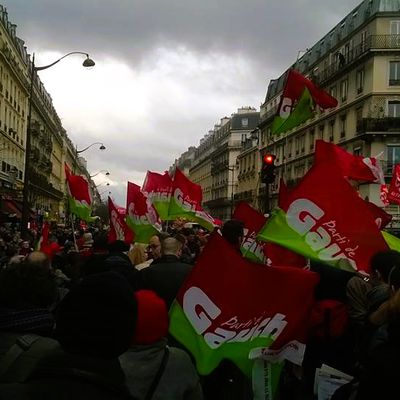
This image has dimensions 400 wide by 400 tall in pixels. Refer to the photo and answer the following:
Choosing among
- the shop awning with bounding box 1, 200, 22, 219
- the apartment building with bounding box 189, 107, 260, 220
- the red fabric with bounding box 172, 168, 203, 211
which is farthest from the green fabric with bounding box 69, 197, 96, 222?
the apartment building with bounding box 189, 107, 260, 220

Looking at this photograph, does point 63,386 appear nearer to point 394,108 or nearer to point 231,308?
point 231,308

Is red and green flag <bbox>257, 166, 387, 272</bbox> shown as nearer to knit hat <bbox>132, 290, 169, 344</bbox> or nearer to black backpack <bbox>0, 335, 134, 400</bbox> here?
knit hat <bbox>132, 290, 169, 344</bbox>

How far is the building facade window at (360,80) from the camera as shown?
4478 centimetres

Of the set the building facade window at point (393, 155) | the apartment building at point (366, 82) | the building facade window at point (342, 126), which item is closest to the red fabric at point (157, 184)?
the apartment building at point (366, 82)

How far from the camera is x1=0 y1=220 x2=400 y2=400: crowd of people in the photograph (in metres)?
1.85

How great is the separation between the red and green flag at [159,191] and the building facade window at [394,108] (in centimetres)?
3271

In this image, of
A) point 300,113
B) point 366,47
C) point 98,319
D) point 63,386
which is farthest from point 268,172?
point 366,47

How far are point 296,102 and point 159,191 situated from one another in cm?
548

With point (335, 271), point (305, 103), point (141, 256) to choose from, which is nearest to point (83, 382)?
point (335, 271)

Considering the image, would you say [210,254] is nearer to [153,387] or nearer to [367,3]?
[153,387]

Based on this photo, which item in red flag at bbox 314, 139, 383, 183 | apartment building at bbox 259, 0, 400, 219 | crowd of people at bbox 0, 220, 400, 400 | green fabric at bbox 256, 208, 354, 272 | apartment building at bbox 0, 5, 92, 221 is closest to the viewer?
crowd of people at bbox 0, 220, 400, 400

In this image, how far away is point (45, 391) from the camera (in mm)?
1727

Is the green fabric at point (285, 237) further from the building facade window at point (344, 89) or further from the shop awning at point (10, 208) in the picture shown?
the building facade window at point (344, 89)

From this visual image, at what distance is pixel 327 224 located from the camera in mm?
4625
